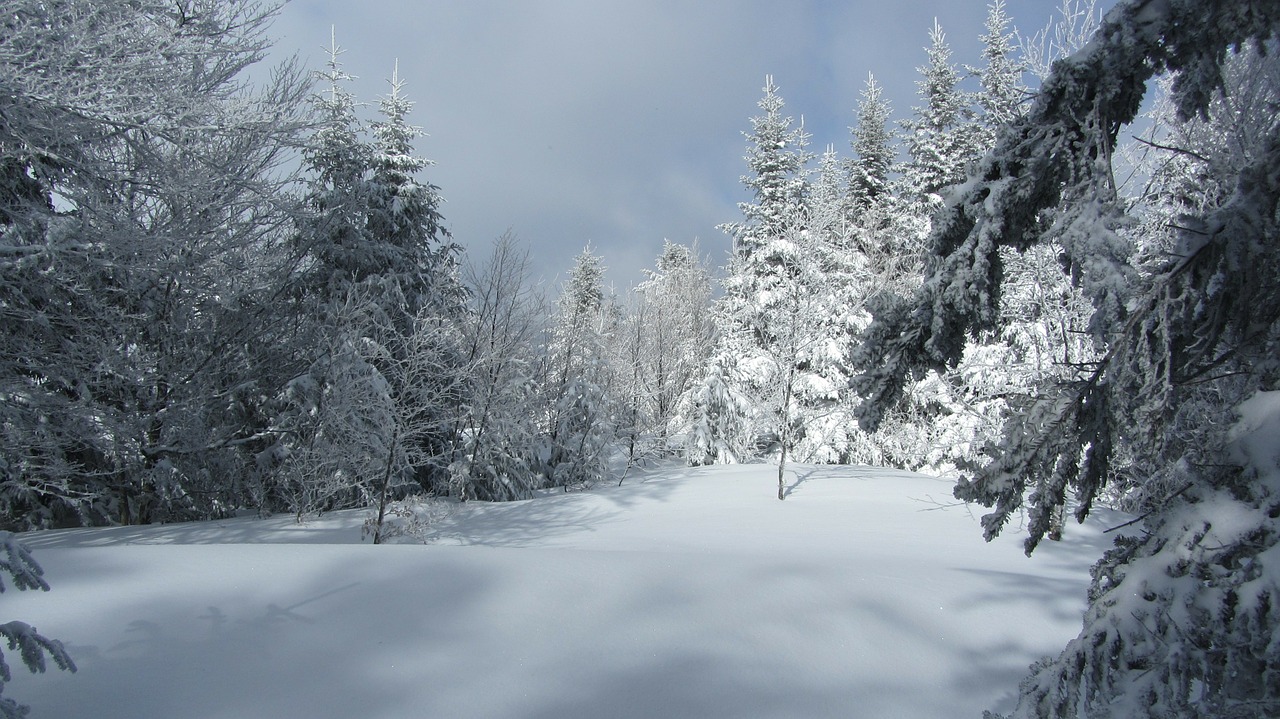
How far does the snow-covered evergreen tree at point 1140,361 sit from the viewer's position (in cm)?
162

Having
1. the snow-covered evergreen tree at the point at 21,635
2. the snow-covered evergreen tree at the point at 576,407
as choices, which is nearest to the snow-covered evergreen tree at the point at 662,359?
the snow-covered evergreen tree at the point at 576,407

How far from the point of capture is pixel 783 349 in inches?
558

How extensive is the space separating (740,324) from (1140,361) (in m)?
20.0

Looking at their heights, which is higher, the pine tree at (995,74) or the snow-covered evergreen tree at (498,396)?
the pine tree at (995,74)

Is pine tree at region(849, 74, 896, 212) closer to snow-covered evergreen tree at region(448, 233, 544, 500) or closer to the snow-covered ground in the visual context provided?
snow-covered evergreen tree at region(448, 233, 544, 500)

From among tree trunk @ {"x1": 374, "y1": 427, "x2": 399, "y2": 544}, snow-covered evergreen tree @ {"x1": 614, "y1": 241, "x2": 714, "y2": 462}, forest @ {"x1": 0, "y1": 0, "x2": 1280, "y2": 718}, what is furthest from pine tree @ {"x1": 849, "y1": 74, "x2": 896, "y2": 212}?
tree trunk @ {"x1": 374, "y1": 427, "x2": 399, "y2": 544}

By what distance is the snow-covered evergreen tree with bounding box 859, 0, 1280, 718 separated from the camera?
1616mm

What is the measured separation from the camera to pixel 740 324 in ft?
71.3

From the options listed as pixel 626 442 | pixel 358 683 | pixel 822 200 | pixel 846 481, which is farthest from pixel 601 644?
pixel 626 442

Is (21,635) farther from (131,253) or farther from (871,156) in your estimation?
(871,156)

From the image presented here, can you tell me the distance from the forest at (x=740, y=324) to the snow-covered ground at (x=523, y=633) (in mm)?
601

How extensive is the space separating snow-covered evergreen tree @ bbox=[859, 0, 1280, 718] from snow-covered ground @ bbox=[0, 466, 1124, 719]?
4.88 feet

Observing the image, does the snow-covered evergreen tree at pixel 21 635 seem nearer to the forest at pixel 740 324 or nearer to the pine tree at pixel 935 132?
the forest at pixel 740 324

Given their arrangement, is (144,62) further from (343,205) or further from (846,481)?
(846,481)
